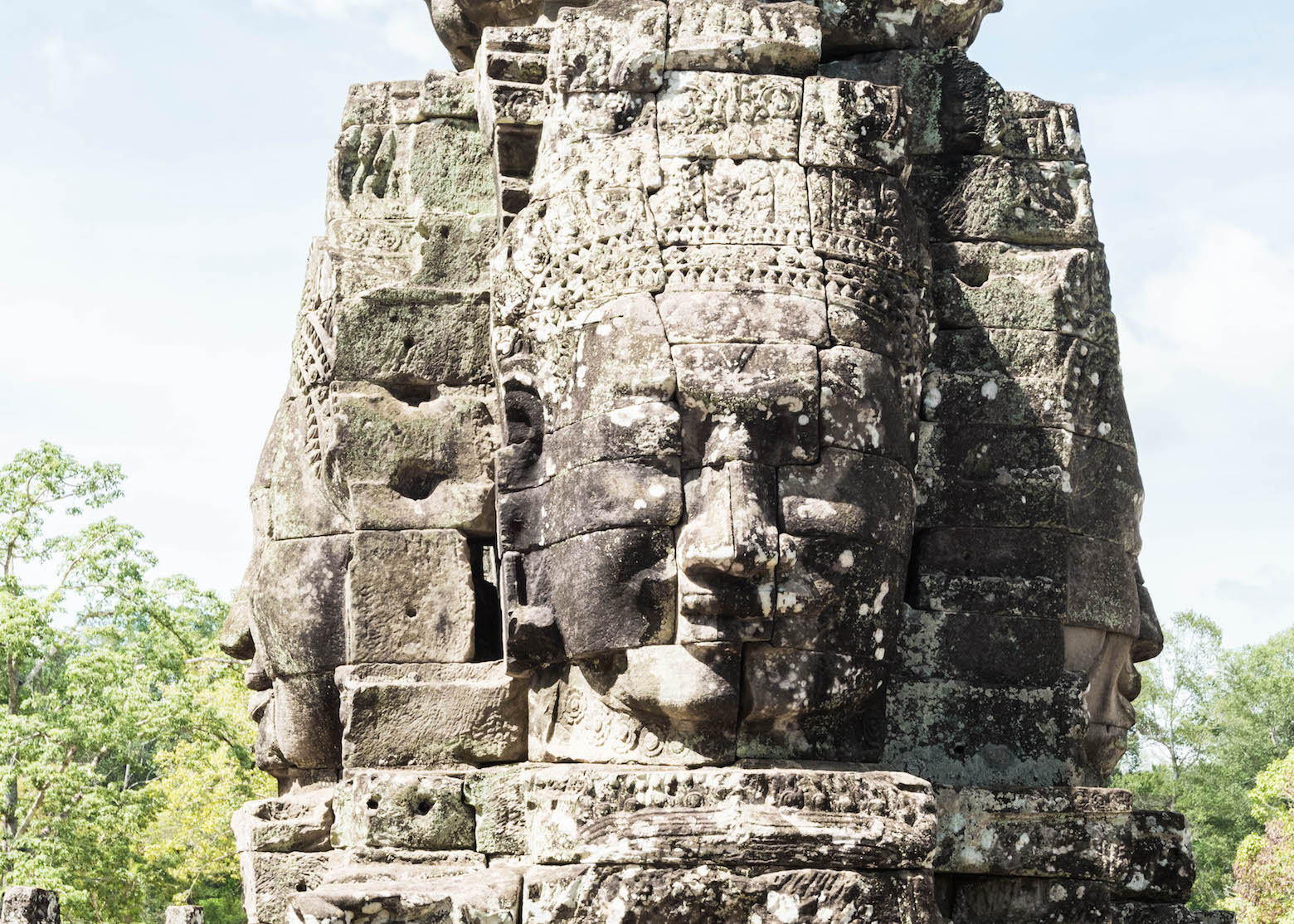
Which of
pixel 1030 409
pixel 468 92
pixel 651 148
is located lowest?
pixel 1030 409

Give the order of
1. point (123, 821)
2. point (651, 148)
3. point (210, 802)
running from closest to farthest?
point (651, 148) < point (123, 821) < point (210, 802)

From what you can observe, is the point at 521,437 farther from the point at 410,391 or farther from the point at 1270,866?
the point at 1270,866

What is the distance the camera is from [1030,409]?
7.51 metres

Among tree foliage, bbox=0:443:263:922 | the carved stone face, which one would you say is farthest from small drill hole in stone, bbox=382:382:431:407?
tree foliage, bbox=0:443:263:922

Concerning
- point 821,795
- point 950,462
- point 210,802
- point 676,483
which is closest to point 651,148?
point 676,483

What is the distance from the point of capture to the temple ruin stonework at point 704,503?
6.27m

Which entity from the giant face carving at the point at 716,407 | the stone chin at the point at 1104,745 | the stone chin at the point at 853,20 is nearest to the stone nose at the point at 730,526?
the giant face carving at the point at 716,407

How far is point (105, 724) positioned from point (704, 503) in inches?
654

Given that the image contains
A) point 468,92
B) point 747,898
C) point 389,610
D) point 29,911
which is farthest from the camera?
point 29,911

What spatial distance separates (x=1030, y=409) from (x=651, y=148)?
6.77 ft

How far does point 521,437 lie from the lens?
22.7 feet

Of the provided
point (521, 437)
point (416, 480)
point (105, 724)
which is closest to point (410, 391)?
point (416, 480)

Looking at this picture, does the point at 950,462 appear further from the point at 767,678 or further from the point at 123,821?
the point at 123,821

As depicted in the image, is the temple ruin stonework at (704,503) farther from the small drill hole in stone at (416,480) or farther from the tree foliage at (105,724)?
the tree foliage at (105,724)
